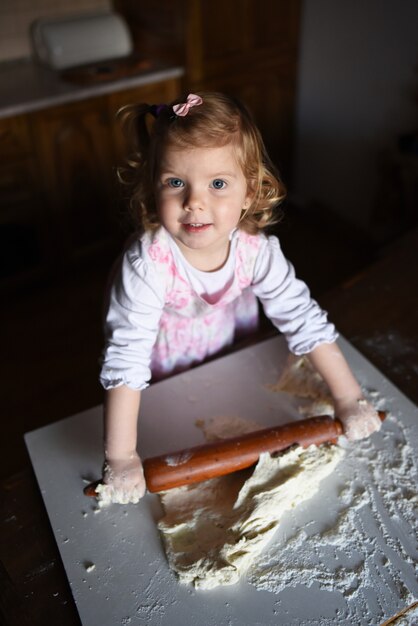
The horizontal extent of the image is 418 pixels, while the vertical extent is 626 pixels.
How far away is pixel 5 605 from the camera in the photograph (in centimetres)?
71

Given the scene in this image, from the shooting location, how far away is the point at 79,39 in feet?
7.71

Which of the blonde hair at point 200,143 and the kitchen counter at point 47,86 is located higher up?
the blonde hair at point 200,143

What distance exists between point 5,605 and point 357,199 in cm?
245

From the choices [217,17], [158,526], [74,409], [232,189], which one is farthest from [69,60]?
[158,526]

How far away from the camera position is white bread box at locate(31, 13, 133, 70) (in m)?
2.32

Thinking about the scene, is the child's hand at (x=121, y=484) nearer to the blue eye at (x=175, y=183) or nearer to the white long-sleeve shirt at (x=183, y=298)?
the white long-sleeve shirt at (x=183, y=298)

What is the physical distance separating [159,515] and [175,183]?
0.49 m

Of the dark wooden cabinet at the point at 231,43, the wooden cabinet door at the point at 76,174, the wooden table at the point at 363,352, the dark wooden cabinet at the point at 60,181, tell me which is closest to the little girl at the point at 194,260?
the wooden table at the point at 363,352

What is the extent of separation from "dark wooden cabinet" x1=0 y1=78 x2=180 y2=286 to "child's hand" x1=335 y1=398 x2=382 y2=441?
4.87 ft

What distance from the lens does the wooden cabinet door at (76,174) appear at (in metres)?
2.21

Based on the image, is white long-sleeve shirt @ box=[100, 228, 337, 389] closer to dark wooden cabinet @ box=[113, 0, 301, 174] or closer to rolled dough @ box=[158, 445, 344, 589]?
rolled dough @ box=[158, 445, 344, 589]

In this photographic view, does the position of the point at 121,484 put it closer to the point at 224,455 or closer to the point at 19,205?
the point at 224,455

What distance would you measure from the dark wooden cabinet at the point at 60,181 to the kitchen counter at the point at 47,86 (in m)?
0.03

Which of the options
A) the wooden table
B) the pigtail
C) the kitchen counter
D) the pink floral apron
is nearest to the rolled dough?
the wooden table
